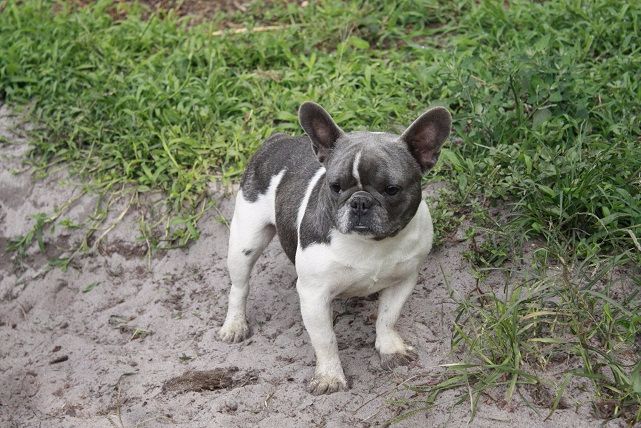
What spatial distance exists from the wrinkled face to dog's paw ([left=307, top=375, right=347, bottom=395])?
0.94 meters

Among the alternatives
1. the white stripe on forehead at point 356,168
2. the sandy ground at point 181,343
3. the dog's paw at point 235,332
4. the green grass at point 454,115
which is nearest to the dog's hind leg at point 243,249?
the dog's paw at point 235,332

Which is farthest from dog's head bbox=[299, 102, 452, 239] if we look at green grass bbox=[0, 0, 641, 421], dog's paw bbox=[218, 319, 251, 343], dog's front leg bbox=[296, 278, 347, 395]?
dog's paw bbox=[218, 319, 251, 343]

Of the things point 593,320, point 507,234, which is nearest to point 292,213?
point 507,234

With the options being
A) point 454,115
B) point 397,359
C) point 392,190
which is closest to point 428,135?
point 392,190

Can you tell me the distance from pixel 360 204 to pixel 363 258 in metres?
0.39

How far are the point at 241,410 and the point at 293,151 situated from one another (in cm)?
160

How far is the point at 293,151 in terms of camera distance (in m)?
5.90

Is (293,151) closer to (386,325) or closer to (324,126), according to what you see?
(324,126)

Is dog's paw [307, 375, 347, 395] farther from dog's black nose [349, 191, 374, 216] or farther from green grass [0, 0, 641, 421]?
dog's black nose [349, 191, 374, 216]

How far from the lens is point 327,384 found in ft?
17.5

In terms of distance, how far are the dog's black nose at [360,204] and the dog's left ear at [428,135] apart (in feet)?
1.56

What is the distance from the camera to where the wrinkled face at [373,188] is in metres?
4.81

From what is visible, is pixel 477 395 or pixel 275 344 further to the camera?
pixel 275 344

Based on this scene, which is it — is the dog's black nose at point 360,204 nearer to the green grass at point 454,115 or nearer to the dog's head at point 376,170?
the dog's head at point 376,170
